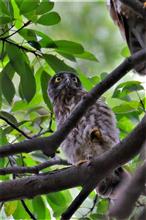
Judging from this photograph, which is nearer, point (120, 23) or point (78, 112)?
point (78, 112)

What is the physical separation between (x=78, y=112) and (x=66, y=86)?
135cm

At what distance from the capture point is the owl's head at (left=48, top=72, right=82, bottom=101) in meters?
2.97

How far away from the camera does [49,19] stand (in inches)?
89.2

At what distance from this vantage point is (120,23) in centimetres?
316

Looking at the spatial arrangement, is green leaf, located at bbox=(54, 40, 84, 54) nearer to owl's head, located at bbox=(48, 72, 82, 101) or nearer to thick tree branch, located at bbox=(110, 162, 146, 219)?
owl's head, located at bbox=(48, 72, 82, 101)

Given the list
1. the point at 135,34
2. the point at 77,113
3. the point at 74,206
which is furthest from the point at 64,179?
the point at 135,34

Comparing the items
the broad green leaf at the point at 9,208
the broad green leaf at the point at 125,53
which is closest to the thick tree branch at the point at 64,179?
the broad green leaf at the point at 9,208

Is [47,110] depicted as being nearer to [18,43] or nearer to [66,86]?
[66,86]

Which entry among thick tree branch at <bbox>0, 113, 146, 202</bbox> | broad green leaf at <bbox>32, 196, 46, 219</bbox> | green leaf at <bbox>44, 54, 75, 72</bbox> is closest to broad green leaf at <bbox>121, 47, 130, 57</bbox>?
green leaf at <bbox>44, 54, 75, 72</bbox>

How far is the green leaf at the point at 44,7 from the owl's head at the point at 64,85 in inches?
30.2

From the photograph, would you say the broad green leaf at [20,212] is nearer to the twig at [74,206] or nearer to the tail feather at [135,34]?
the twig at [74,206]

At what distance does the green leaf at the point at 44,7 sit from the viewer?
2.21 metres

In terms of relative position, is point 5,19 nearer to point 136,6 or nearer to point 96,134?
point 136,6

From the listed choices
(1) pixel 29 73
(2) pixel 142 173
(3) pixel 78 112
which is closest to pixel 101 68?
(1) pixel 29 73
